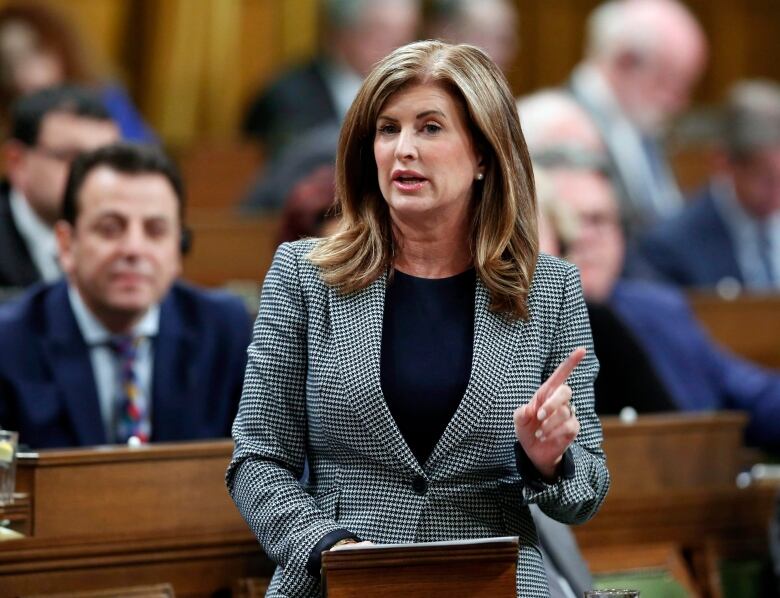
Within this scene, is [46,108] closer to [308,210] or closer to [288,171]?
[308,210]

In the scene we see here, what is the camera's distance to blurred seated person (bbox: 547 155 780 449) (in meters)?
4.77

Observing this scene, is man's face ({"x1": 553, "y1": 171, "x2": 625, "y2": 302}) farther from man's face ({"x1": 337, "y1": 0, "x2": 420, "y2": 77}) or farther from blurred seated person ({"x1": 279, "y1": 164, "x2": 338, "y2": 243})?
man's face ({"x1": 337, "y1": 0, "x2": 420, "y2": 77})

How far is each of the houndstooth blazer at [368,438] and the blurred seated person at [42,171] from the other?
2.16 m

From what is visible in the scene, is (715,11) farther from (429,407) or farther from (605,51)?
(429,407)

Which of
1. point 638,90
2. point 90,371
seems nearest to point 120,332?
point 90,371

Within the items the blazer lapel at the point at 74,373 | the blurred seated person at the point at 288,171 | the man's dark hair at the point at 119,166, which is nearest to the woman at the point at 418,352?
the blazer lapel at the point at 74,373

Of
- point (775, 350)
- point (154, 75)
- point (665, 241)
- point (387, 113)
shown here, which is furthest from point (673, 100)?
point (387, 113)

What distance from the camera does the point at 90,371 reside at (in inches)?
139

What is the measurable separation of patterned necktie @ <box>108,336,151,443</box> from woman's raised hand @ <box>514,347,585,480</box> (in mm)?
1408

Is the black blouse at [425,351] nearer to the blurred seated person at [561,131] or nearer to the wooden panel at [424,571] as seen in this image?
the wooden panel at [424,571]

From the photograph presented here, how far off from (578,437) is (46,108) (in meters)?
2.59

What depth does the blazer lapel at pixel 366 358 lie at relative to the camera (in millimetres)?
2453

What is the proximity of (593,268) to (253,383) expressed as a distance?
2.41 m

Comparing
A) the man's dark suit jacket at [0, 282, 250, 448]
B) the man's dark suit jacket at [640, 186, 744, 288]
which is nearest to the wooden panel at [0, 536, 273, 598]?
the man's dark suit jacket at [0, 282, 250, 448]
